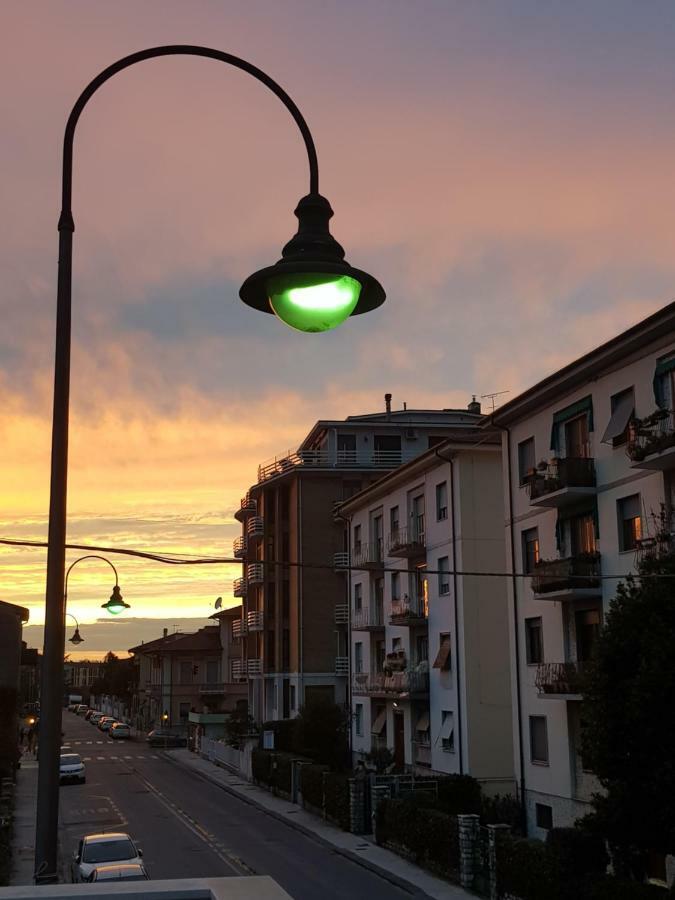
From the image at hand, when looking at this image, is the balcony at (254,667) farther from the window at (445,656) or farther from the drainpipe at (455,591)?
the drainpipe at (455,591)

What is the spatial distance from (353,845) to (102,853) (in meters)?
10.1

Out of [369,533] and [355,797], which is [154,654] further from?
[355,797]

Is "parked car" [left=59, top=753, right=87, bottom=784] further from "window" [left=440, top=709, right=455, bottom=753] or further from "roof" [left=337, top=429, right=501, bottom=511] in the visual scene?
"window" [left=440, top=709, right=455, bottom=753]

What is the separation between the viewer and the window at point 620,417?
2777cm

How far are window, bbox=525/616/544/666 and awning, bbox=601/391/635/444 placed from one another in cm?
784

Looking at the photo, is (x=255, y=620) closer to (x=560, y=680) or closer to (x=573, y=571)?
(x=560, y=680)

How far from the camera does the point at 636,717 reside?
62.0 ft

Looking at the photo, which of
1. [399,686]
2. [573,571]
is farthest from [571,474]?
→ [399,686]

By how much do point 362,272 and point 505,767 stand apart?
1432 inches

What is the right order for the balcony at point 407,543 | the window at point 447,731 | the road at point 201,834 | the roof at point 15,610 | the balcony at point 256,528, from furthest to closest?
the balcony at point 256,528 < the roof at point 15,610 < the balcony at point 407,543 < the window at point 447,731 < the road at point 201,834

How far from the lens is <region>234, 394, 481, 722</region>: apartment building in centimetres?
6391

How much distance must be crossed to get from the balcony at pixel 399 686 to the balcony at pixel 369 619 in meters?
2.48

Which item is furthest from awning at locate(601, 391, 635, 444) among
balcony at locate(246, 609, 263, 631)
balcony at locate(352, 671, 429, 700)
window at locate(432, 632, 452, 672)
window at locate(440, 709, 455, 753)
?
balcony at locate(246, 609, 263, 631)

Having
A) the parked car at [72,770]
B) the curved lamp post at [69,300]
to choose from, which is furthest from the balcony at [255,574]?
the curved lamp post at [69,300]
